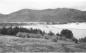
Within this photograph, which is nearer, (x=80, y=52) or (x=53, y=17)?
(x=80, y=52)

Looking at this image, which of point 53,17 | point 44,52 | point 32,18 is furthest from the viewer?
point 32,18

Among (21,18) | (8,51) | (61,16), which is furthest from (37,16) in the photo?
(8,51)

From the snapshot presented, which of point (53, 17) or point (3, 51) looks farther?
point (53, 17)

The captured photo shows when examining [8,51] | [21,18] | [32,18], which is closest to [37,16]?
[32,18]

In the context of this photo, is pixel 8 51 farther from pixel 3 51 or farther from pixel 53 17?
pixel 53 17

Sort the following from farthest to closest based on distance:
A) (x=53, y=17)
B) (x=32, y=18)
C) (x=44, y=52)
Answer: (x=32, y=18) < (x=53, y=17) < (x=44, y=52)

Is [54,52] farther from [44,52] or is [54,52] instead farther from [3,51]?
[3,51]

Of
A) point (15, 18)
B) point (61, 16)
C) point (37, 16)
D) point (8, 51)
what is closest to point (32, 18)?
point (37, 16)
